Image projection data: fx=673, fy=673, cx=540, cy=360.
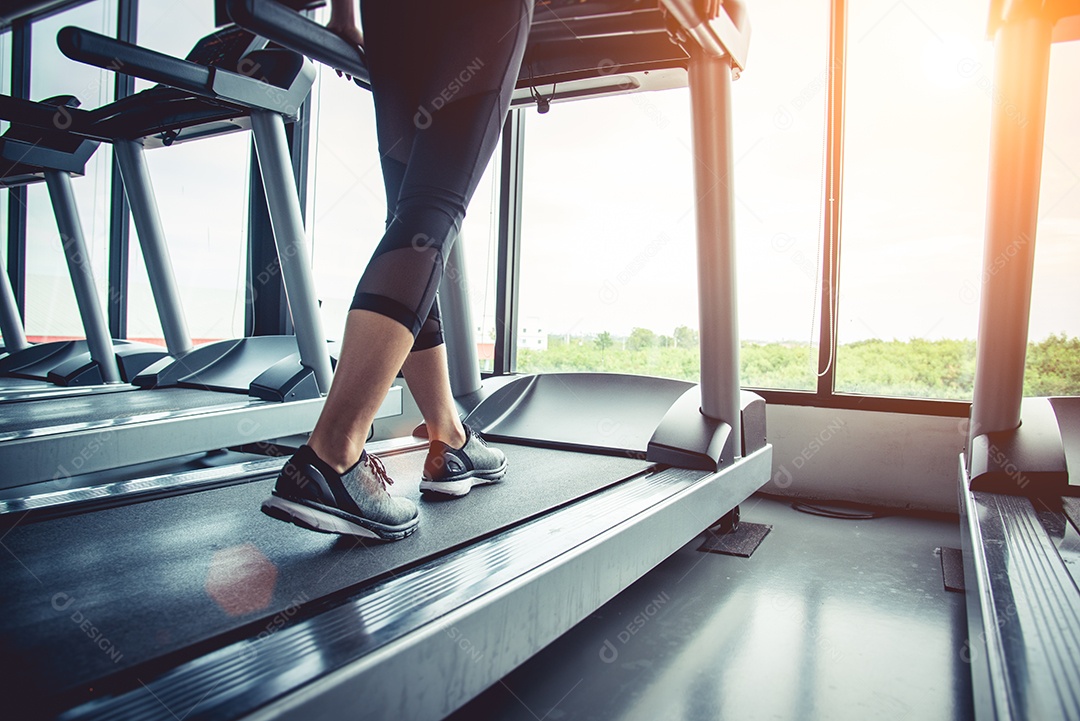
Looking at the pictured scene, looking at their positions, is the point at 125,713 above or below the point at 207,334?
below

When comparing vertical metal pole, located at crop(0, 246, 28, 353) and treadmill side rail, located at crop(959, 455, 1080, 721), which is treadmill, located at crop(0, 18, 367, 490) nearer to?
vertical metal pole, located at crop(0, 246, 28, 353)

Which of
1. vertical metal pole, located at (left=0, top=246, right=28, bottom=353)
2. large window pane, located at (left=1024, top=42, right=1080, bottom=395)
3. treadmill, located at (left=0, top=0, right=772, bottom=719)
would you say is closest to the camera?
treadmill, located at (left=0, top=0, right=772, bottom=719)

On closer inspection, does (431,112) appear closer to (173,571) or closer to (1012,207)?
(173,571)

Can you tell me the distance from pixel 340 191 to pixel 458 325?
1534 mm

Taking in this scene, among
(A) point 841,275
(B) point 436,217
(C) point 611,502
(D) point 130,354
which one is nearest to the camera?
(B) point 436,217

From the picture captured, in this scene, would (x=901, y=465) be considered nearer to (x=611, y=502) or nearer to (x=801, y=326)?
(x=801, y=326)

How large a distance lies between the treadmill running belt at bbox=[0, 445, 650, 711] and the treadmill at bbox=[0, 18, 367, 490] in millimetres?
666

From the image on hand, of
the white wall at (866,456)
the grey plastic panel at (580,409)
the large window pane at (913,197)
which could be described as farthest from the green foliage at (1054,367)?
the grey plastic panel at (580,409)

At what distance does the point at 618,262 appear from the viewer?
9.00ft

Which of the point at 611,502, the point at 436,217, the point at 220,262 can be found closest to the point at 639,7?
the point at 436,217

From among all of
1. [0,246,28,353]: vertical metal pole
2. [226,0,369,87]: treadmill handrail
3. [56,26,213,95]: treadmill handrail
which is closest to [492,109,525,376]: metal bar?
[56,26,213,95]: treadmill handrail

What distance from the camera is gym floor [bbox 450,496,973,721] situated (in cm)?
100

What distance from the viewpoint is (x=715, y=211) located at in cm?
177

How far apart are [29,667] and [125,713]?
14cm
